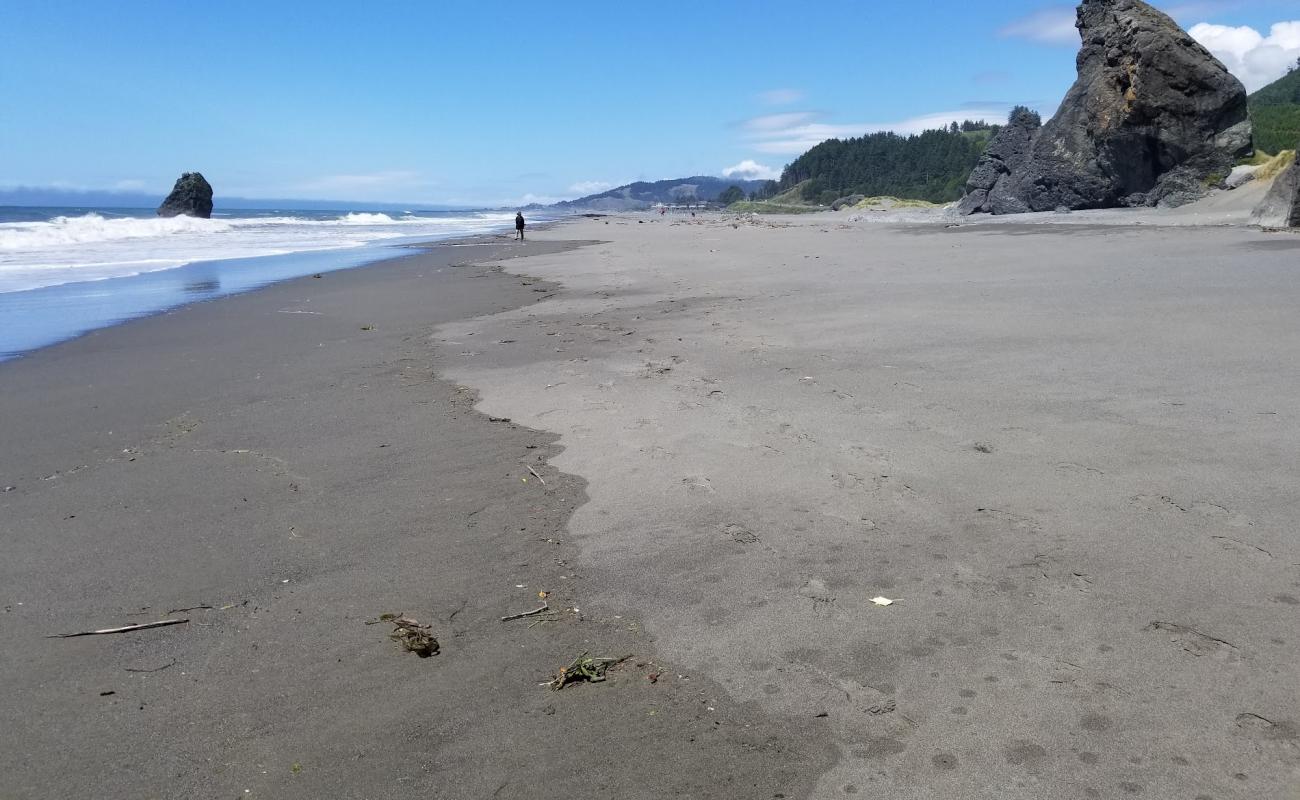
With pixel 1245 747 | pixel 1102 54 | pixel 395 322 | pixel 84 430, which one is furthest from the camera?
pixel 1102 54

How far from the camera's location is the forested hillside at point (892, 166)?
102312 mm

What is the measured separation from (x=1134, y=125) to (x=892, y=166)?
90.9m

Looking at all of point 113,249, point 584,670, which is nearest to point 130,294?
point 584,670

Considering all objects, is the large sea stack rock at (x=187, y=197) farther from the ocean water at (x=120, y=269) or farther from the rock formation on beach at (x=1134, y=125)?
the rock formation on beach at (x=1134, y=125)

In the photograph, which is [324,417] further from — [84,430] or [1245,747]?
[1245,747]

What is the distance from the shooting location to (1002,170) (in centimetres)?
3941

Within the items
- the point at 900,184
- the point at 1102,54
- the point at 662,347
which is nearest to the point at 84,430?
the point at 662,347

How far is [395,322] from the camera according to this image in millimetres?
11711

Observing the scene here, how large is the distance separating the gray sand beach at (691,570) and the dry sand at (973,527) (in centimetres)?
2

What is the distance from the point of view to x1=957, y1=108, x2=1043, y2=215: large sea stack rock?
1455 inches

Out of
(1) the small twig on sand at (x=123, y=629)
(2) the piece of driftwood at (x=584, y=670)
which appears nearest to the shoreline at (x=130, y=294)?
(1) the small twig on sand at (x=123, y=629)

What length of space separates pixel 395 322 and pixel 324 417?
5.42 m

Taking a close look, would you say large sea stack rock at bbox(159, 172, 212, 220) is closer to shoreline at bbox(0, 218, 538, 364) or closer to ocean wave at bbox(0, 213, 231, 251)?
ocean wave at bbox(0, 213, 231, 251)

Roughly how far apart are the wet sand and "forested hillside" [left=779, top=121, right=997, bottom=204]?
88.0 metres
